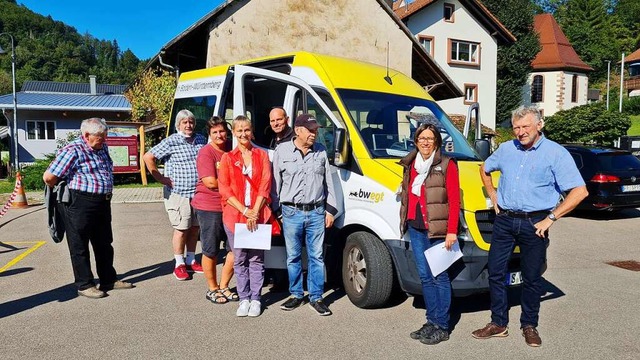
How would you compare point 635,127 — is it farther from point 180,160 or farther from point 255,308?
point 255,308

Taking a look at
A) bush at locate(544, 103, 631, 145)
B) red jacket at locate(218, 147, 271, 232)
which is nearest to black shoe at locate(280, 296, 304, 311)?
red jacket at locate(218, 147, 271, 232)

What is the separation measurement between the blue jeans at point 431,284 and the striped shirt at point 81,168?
3.34m

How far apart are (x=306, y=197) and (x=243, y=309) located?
4.15ft

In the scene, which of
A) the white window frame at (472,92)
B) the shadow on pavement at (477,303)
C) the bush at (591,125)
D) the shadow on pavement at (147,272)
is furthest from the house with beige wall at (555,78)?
the shadow on pavement at (147,272)

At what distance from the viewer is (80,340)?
4465mm

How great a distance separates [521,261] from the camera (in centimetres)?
437

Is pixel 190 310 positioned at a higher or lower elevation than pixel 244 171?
lower

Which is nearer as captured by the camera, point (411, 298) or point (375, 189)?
point (375, 189)

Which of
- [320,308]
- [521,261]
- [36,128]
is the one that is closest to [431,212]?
[521,261]

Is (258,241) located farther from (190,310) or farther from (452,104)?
(452,104)

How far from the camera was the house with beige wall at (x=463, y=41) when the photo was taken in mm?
32375

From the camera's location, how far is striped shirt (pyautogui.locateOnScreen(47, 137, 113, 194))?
5.39m

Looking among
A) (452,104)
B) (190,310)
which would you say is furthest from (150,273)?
(452,104)

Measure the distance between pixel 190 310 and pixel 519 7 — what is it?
1568 inches
